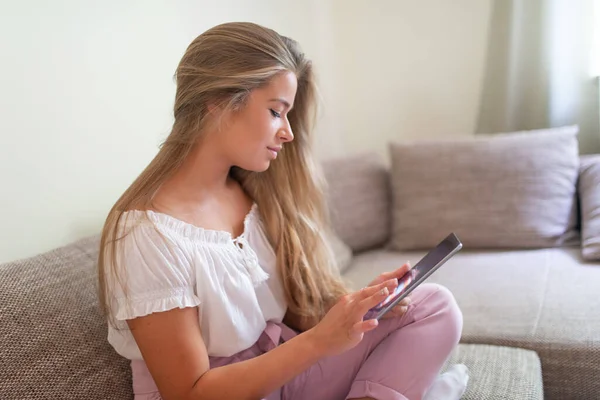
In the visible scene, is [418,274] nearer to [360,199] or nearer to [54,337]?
[54,337]

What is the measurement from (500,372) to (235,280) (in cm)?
57

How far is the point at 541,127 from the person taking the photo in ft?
6.63

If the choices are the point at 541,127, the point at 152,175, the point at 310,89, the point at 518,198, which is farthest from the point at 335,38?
the point at 152,175

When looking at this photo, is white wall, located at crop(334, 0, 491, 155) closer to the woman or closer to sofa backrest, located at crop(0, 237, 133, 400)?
the woman

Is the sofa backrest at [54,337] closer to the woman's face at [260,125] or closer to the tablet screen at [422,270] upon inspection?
the woman's face at [260,125]

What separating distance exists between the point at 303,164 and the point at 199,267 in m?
0.40

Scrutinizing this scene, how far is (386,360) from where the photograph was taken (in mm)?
1014

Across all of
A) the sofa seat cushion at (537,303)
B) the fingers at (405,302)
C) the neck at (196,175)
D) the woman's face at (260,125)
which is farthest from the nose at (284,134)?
the sofa seat cushion at (537,303)

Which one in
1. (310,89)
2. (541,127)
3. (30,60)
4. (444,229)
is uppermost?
(30,60)

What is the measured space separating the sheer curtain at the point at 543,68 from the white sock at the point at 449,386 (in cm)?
121

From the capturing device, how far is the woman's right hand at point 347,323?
840 mm

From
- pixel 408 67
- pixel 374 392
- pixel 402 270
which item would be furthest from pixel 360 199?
pixel 374 392

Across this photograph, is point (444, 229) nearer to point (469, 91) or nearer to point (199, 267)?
point (469, 91)

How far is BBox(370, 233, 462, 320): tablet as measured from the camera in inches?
34.7
